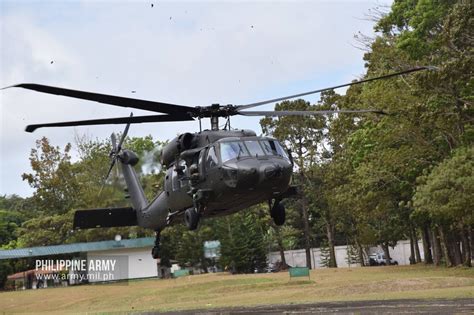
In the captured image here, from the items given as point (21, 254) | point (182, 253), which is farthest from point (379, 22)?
point (21, 254)

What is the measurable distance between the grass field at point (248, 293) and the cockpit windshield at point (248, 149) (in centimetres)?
1048

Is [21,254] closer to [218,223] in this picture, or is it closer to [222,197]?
[218,223]

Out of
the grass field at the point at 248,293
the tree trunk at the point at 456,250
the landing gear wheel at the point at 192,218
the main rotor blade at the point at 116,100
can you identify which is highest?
the main rotor blade at the point at 116,100

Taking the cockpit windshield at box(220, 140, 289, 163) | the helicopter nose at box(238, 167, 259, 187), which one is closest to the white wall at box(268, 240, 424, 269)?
the cockpit windshield at box(220, 140, 289, 163)

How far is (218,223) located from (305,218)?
9.39 m

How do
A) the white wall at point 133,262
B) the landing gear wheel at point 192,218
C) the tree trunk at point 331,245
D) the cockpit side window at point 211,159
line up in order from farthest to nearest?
the tree trunk at point 331,245
the white wall at point 133,262
the landing gear wheel at point 192,218
the cockpit side window at point 211,159

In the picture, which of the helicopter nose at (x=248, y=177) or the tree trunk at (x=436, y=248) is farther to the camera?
the tree trunk at (x=436, y=248)

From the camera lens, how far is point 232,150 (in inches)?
615

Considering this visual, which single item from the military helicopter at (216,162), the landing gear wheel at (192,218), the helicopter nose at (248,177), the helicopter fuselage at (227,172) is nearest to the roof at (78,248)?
the military helicopter at (216,162)

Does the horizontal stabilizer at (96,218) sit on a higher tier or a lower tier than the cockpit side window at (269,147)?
lower

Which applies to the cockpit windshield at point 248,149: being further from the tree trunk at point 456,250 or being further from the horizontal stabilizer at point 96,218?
the tree trunk at point 456,250

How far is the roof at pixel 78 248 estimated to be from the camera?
5459 cm

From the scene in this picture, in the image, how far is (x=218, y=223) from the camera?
197ft

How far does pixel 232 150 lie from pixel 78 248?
42.7 m
